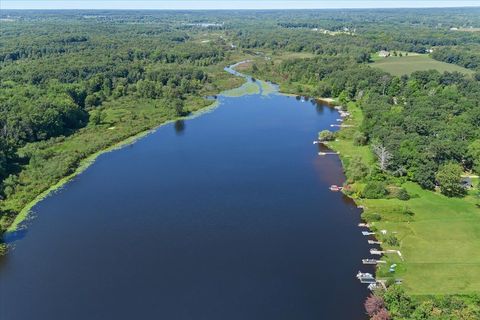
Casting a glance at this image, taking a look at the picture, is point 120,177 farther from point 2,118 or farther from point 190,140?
point 2,118

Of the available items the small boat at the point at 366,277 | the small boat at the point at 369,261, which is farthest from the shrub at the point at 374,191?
the small boat at the point at 366,277

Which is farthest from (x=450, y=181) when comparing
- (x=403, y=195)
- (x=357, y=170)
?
(x=357, y=170)

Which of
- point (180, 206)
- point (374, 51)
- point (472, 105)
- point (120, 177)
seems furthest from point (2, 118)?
point (374, 51)

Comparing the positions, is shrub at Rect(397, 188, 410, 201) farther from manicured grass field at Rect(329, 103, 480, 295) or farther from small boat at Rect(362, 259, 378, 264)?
small boat at Rect(362, 259, 378, 264)

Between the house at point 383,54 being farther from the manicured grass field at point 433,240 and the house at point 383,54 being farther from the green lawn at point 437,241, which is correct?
the green lawn at point 437,241

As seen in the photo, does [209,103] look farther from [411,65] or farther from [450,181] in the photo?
[411,65]

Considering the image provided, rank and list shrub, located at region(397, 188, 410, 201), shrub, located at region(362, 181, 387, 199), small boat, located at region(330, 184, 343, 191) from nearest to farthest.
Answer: shrub, located at region(397, 188, 410, 201) → shrub, located at region(362, 181, 387, 199) → small boat, located at region(330, 184, 343, 191)

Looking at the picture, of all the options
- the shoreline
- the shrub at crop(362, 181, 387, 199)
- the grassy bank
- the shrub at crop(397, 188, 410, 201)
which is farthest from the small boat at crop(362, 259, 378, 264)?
the grassy bank
